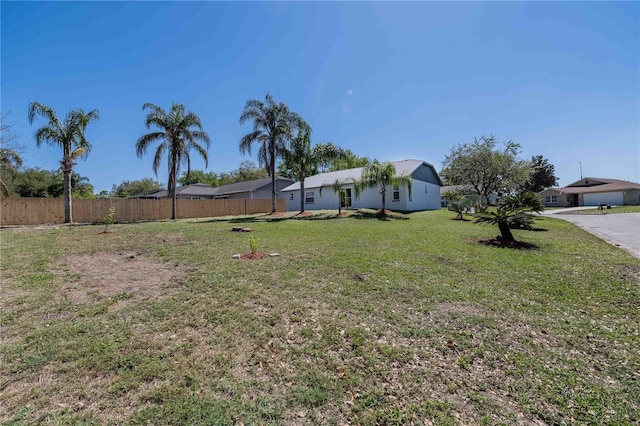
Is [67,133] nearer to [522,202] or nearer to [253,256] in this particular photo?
[253,256]

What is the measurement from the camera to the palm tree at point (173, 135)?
20312mm

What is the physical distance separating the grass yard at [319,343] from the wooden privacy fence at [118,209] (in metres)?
15.4

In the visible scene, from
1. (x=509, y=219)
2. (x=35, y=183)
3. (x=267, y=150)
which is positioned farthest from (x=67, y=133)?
(x=35, y=183)

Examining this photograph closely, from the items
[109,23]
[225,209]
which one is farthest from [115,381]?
[225,209]

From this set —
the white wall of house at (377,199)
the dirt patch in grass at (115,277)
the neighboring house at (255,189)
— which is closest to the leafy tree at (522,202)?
the dirt patch in grass at (115,277)

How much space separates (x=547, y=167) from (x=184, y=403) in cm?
7037

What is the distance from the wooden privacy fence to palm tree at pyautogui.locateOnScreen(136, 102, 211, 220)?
118 inches

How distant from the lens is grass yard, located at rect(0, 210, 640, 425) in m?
2.41

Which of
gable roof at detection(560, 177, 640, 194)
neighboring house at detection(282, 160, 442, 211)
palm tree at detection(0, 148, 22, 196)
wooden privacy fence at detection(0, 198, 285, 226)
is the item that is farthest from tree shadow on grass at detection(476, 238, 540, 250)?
gable roof at detection(560, 177, 640, 194)

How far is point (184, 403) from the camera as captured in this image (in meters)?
2.41

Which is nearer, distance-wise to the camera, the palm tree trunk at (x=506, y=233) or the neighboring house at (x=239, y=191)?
the palm tree trunk at (x=506, y=233)

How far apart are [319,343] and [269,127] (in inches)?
766

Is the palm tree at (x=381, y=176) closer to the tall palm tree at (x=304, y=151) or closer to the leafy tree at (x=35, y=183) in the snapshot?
the tall palm tree at (x=304, y=151)

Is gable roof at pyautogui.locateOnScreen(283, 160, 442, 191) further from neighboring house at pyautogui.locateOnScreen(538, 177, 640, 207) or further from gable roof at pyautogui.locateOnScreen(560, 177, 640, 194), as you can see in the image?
gable roof at pyautogui.locateOnScreen(560, 177, 640, 194)
